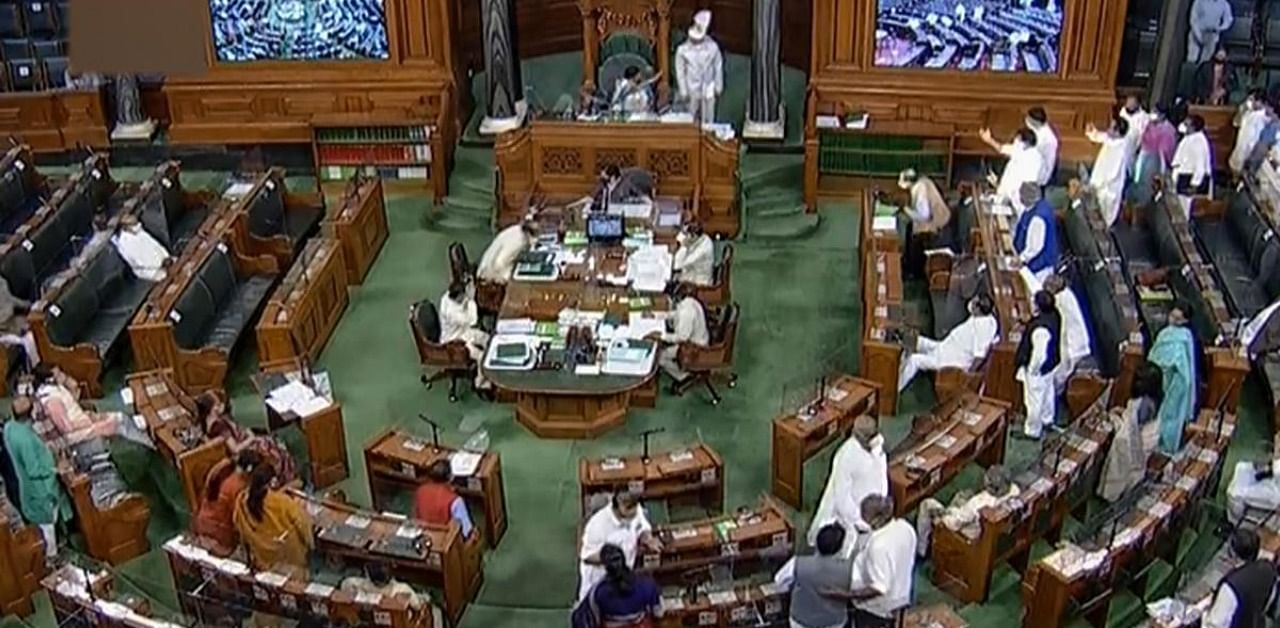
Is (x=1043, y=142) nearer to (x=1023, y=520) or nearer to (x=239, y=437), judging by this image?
(x=1023, y=520)

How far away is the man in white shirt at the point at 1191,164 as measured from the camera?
14383 mm

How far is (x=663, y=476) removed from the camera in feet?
35.1

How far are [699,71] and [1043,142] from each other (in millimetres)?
3960

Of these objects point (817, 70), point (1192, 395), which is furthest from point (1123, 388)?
point (817, 70)

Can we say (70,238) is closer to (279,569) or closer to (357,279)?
(357,279)

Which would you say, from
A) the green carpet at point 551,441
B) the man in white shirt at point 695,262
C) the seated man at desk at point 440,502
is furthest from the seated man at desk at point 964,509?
the man in white shirt at point 695,262

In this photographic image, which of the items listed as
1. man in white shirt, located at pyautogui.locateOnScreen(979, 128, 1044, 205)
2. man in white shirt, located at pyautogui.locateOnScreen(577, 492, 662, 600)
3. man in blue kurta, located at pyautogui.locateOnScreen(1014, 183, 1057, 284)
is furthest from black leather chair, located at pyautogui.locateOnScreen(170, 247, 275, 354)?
man in white shirt, located at pyautogui.locateOnScreen(979, 128, 1044, 205)

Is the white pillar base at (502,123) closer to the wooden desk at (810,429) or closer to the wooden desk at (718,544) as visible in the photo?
the wooden desk at (810,429)

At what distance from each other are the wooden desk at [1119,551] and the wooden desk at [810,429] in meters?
1.96

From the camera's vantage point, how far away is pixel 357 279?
47.9 ft

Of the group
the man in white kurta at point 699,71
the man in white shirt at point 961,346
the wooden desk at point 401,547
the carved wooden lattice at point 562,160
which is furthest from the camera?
the man in white kurta at point 699,71

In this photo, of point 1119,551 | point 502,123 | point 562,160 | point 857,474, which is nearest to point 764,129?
point 562,160

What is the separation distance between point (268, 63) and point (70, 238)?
10.4ft

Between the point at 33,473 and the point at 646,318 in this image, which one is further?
the point at 646,318
